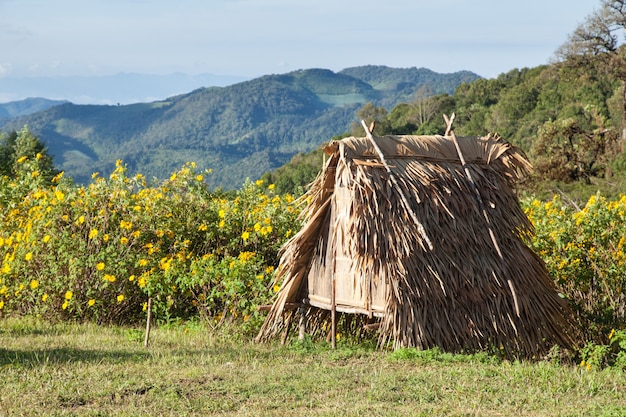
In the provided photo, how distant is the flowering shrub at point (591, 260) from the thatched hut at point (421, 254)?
3.11 ft

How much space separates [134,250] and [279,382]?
11.8ft

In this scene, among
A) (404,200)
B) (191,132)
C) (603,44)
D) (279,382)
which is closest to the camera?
(279,382)

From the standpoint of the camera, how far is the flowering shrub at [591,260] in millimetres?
7844

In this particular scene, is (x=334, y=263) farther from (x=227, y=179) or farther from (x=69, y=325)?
(x=227, y=179)

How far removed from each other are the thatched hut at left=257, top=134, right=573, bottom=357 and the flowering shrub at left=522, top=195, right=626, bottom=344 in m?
0.95

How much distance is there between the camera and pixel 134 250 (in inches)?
320

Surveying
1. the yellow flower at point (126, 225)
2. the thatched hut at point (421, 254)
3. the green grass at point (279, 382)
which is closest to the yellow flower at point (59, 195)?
the yellow flower at point (126, 225)

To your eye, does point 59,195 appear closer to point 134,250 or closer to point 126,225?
point 126,225

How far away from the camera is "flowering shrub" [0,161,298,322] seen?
298 inches

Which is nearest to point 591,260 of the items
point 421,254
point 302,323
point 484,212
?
point 484,212

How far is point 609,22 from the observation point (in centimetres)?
3256

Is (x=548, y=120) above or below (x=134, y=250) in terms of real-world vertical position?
above

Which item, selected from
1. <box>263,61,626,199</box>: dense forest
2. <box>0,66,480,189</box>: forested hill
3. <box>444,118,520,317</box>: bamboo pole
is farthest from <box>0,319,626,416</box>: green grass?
<box>0,66,480,189</box>: forested hill

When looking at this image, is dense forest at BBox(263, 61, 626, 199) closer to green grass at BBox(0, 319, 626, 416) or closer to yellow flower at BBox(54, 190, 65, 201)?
yellow flower at BBox(54, 190, 65, 201)
